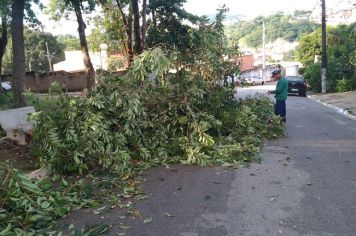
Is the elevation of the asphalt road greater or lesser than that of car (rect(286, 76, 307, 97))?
lesser

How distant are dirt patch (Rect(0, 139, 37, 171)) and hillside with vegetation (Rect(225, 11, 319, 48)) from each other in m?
78.5

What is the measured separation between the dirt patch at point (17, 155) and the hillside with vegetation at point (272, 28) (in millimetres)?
78457

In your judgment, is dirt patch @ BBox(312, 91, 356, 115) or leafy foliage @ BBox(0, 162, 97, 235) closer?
leafy foliage @ BBox(0, 162, 97, 235)

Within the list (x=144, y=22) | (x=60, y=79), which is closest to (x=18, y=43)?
(x=144, y=22)

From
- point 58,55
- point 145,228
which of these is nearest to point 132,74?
point 145,228

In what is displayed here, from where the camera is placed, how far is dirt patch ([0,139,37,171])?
26.6 ft

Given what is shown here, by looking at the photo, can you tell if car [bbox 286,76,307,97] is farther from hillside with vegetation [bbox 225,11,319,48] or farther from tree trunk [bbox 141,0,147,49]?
hillside with vegetation [bbox 225,11,319,48]

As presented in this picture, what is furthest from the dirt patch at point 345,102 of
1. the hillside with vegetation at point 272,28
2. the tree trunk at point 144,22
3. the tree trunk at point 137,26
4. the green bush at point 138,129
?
the hillside with vegetation at point 272,28

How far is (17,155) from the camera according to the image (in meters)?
8.63

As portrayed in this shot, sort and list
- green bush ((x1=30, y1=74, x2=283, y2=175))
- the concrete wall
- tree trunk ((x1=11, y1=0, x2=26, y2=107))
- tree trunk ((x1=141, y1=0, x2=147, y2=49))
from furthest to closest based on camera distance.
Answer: the concrete wall < tree trunk ((x1=141, y1=0, x2=147, y2=49)) < tree trunk ((x1=11, y1=0, x2=26, y2=107)) < green bush ((x1=30, y1=74, x2=283, y2=175))

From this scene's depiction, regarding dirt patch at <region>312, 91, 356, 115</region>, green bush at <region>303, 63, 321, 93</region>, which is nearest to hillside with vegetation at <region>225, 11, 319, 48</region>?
green bush at <region>303, 63, 321, 93</region>

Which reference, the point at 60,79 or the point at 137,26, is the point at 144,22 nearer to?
the point at 137,26

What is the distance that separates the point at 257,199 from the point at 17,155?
198 inches

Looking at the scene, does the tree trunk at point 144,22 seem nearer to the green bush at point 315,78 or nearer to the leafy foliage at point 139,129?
the green bush at point 315,78
